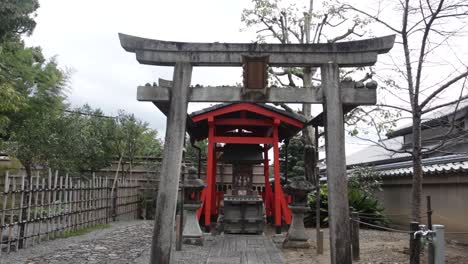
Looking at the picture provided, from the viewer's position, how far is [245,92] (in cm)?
612

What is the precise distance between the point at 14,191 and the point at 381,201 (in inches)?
483

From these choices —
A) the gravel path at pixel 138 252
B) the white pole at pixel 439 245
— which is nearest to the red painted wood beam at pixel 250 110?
the gravel path at pixel 138 252

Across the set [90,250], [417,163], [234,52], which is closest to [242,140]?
[90,250]

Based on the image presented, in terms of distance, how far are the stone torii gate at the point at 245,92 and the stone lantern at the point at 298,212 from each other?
3763 mm

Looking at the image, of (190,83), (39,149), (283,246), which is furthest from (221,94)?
(39,149)

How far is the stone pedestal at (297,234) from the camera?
946 centimetres

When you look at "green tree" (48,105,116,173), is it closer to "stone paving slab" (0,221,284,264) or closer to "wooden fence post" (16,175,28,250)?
"stone paving slab" (0,221,284,264)

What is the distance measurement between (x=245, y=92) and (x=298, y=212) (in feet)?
15.1

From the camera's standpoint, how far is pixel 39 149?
13352 millimetres

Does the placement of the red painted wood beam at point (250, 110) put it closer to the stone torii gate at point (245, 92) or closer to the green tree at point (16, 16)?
the stone torii gate at point (245, 92)

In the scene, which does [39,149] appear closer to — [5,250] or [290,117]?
[5,250]

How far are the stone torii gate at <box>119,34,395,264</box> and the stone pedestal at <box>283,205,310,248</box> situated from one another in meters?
3.93

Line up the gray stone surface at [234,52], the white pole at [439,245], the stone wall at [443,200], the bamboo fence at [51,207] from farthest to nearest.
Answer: the stone wall at [443,200]
the bamboo fence at [51,207]
the gray stone surface at [234,52]
the white pole at [439,245]

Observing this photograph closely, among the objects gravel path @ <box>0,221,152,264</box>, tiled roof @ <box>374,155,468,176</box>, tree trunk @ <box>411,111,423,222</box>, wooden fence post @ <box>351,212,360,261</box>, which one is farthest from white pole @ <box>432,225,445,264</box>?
gravel path @ <box>0,221,152,264</box>
